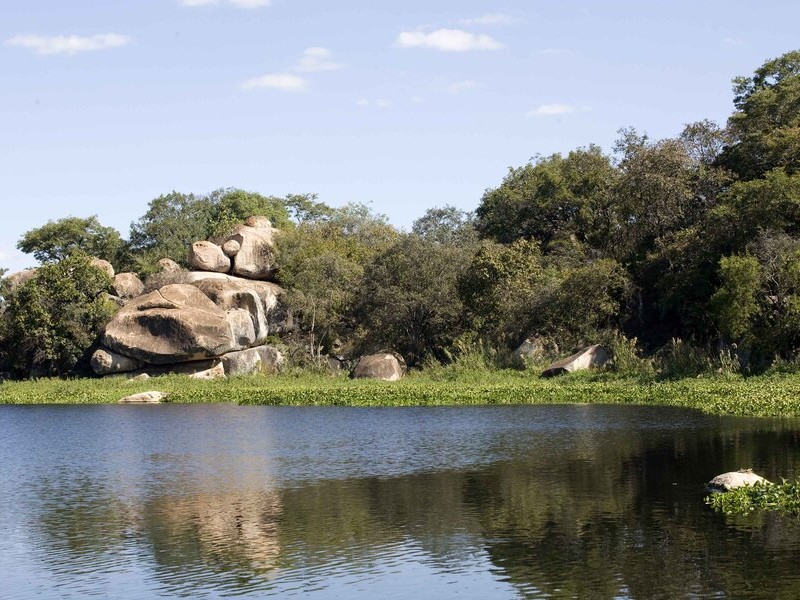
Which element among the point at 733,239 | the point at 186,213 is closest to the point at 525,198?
the point at 733,239

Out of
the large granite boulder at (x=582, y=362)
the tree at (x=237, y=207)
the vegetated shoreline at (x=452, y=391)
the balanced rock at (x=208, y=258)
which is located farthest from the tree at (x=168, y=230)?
the large granite boulder at (x=582, y=362)

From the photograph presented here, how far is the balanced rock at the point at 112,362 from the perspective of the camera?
57344mm

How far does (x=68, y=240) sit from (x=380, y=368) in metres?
33.7

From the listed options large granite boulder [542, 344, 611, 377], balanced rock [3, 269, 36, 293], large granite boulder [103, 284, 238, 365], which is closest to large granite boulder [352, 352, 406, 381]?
large granite boulder [103, 284, 238, 365]

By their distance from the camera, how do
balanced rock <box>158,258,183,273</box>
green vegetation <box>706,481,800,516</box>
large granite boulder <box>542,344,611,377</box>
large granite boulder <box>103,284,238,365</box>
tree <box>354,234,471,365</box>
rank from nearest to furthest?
green vegetation <box>706,481,800,516</box> → large granite boulder <box>542,344,611,377</box> → large granite boulder <box>103,284,238,365</box> → tree <box>354,234,471,365</box> → balanced rock <box>158,258,183,273</box>

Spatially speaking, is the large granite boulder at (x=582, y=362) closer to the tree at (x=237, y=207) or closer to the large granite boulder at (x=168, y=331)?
the large granite boulder at (x=168, y=331)

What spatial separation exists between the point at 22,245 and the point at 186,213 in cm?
1319

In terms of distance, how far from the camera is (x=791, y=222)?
156ft

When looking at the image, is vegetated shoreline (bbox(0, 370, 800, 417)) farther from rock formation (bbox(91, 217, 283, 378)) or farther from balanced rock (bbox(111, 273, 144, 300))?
balanced rock (bbox(111, 273, 144, 300))

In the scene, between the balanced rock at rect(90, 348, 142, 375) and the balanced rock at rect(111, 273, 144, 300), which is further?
the balanced rock at rect(111, 273, 144, 300)

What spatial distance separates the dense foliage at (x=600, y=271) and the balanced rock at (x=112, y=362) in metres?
3.50

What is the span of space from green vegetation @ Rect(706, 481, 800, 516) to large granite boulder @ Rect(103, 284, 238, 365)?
38.6 m

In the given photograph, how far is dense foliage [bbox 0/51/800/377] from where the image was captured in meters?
45.6

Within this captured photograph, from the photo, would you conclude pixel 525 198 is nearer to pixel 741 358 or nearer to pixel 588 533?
pixel 741 358
